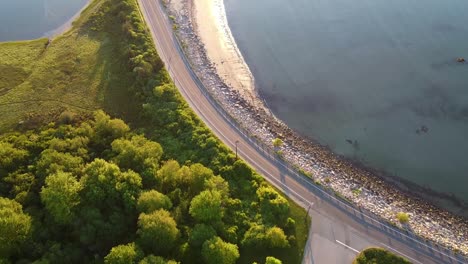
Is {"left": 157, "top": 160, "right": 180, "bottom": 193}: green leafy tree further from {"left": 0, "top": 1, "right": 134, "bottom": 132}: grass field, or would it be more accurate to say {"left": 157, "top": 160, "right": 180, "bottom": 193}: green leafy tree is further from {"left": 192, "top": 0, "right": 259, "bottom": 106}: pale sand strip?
{"left": 192, "top": 0, "right": 259, "bottom": 106}: pale sand strip

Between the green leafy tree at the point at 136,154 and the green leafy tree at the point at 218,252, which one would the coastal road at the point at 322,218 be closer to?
the green leafy tree at the point at 218,252

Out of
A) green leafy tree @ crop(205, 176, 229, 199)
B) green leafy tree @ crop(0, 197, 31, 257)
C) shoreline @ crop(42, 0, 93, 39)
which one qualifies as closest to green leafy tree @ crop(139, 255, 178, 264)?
green leafy tree @ crop(205, 176, 229, 199)

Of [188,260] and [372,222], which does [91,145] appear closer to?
[188,260]

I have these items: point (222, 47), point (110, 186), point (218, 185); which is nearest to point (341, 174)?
point (218, 185)

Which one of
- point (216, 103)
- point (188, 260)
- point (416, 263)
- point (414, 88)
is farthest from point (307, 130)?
point (188, 260)

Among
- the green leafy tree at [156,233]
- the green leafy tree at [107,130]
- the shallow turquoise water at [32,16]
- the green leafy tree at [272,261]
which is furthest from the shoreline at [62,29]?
the green leafy tree at [272,261]

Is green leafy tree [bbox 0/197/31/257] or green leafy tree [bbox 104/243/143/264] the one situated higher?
green leafy tree [bbox 0/197/31/257]
